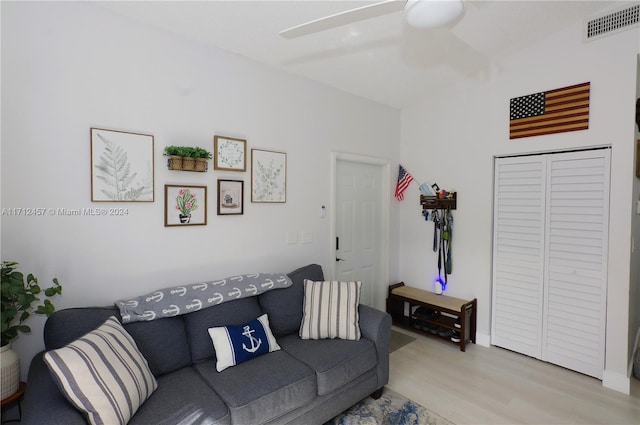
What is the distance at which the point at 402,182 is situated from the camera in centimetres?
396

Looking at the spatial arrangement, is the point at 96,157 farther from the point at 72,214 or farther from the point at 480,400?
the point at 480,400

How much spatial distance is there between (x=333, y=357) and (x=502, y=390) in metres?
1.53

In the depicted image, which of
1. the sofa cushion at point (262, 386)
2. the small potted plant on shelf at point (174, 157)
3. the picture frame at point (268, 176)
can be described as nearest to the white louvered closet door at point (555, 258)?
the picture frame at point (268, 176)

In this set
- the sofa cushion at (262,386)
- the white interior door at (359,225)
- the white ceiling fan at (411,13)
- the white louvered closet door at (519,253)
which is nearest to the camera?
the white ceiling fan at (411,13)

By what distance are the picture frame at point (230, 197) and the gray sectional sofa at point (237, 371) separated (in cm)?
73

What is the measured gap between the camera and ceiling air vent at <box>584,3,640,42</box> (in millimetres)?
2465

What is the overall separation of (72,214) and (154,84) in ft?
3.30

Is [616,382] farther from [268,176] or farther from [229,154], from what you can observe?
[229,154]

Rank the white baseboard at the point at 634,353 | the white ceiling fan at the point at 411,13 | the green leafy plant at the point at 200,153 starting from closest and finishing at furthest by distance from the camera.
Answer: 1. the white ceiling fan at the point at 411,13
2. the green leafy plant at the point at 200,153
3. the white baseboard at the point at 634,353

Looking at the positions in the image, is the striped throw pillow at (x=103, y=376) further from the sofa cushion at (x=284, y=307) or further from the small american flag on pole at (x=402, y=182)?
the small american flag on pole at (x=402, y=182)

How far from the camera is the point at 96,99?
202cm

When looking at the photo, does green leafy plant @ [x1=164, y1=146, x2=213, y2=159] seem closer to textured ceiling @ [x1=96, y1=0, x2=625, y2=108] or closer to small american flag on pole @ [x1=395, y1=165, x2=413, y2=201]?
textured ceiling @ [x1=96, y1=0, x2=625, y2=108]

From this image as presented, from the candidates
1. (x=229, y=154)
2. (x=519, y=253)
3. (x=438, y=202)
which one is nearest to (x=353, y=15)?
(x=229, y=154)

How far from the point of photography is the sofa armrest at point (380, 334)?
2.40m
